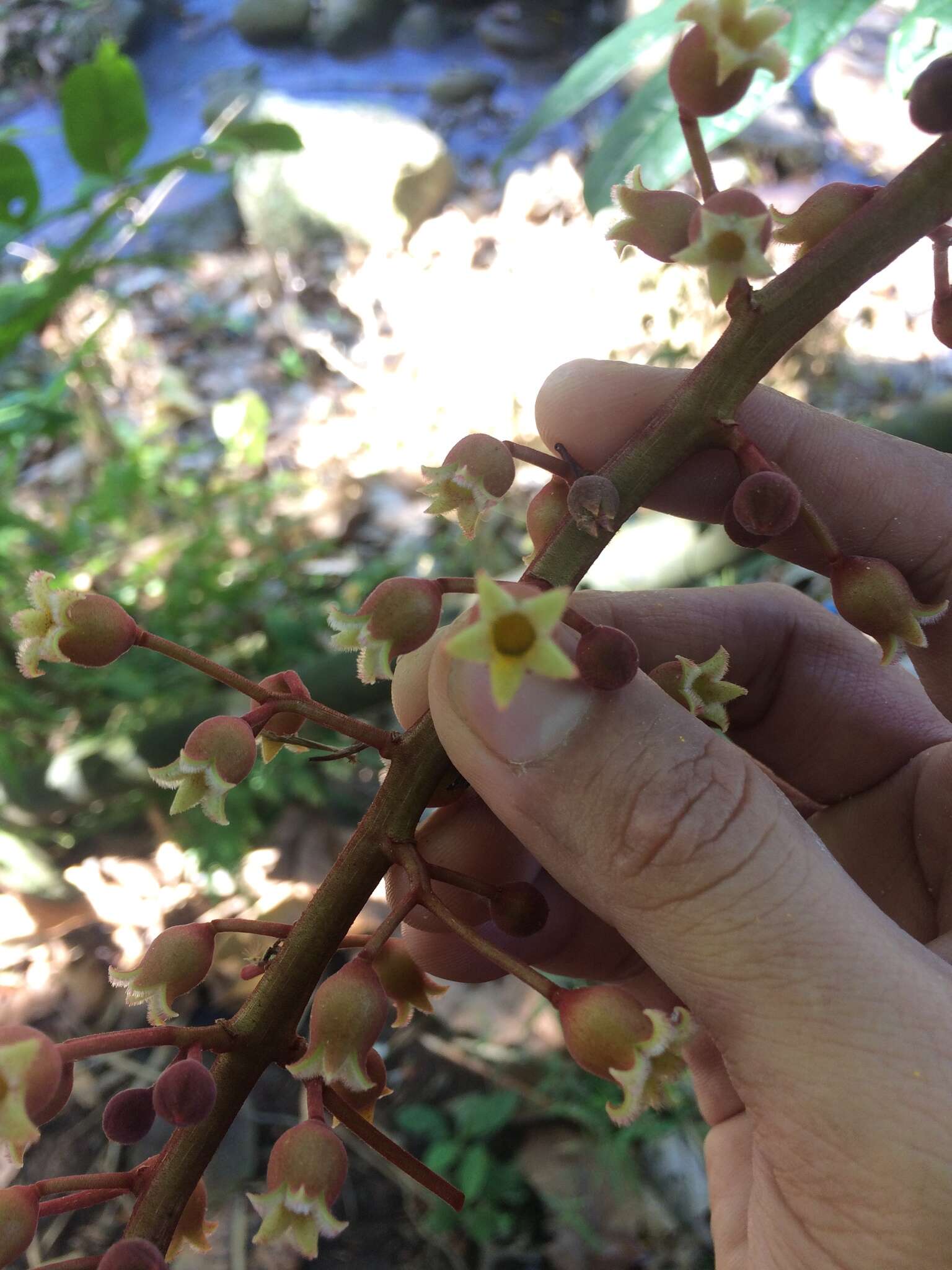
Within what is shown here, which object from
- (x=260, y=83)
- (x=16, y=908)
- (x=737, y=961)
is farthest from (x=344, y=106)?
(x=737, y=961)

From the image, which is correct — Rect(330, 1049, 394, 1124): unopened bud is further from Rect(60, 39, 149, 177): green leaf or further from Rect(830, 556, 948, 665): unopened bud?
Rect(60, 39, 149, 177): green leaf

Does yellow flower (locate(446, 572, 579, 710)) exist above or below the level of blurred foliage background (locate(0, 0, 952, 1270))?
above

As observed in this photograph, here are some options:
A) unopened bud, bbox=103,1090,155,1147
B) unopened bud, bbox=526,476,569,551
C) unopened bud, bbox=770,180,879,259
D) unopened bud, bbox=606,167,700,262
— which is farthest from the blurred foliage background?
unopened bud, bbox=103,1090,155,1147

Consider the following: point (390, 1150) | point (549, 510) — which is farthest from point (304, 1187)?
point (549, 510)

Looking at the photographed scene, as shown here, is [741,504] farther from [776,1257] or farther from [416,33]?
[416,33]

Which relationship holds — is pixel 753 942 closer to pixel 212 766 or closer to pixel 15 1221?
pixel 212 766
